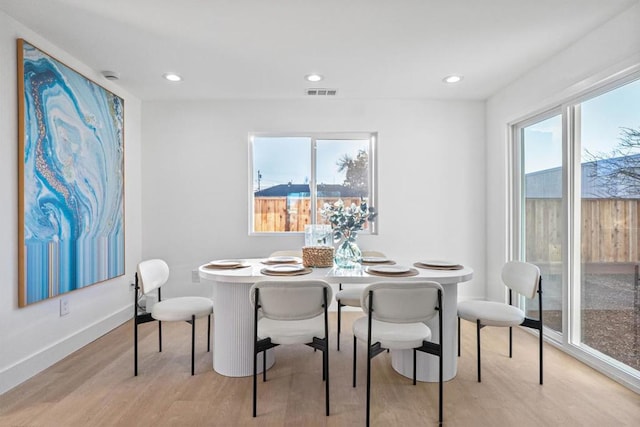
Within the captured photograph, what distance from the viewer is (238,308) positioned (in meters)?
2.40

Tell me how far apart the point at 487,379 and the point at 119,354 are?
2.79 metres

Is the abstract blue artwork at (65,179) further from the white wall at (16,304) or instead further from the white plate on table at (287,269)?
the white plate on table at (287,269)

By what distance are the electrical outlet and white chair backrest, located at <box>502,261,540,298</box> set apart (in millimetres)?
3460

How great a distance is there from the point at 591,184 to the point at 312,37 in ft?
7.72

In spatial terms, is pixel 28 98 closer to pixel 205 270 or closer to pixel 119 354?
pixel 205 270

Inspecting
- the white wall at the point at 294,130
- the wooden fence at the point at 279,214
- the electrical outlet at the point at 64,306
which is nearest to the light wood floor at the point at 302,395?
the electrical outlet at the point at 64,306

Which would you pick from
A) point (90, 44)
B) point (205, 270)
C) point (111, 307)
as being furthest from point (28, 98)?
point (111, 307)

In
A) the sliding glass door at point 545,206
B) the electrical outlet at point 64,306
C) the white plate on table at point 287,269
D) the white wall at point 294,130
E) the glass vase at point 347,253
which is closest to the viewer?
the white plate on table at point 287,269

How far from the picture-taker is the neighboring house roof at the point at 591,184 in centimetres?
240

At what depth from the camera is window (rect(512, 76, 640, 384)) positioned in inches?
93.4

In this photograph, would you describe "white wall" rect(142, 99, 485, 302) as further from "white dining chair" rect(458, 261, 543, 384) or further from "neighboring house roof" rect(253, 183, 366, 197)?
"white dining chair" rect(458, 261, 543, 384)

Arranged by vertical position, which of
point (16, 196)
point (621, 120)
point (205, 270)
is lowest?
point (205, 270)

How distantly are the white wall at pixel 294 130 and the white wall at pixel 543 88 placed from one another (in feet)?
0.58

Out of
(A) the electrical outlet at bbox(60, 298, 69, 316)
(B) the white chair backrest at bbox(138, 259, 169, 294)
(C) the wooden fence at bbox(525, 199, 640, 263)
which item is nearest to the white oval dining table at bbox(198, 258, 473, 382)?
(B) the white chair backrest at bbox(138, 259, 169, 294)
